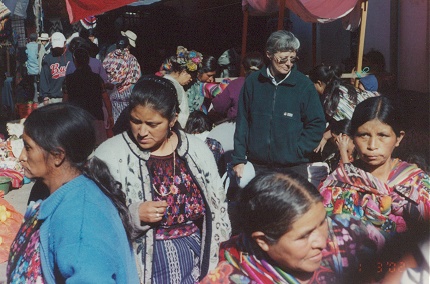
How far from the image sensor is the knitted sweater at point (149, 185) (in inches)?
112

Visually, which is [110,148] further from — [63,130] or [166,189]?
[63,130]

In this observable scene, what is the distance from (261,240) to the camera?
1924mm

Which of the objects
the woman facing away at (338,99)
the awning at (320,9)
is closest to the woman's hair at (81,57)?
the awning at (320,9)

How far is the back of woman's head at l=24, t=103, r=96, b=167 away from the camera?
2088mm

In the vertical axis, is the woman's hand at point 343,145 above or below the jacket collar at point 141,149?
below

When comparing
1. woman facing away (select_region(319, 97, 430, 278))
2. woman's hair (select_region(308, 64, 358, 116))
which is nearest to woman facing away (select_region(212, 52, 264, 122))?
woman's hair (select_region(308, 64, 358, 116))

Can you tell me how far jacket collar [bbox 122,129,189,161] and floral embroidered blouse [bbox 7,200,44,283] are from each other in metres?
0.86

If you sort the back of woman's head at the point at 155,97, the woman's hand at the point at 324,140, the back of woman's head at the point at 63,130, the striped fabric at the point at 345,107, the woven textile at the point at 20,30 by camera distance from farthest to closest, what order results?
the woven textile at the point at 20,30
the woman's hand at the point at 324,140
the striped fabric at the point at 345,107
the back of woman's head at the point at 155,97
the back of woman's head at the point at 63,130

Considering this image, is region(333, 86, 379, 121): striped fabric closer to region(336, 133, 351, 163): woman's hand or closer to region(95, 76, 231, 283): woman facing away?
region(336, 133, 351, 163): woman's hand

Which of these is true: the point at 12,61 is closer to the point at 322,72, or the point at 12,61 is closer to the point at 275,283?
the point at 322,72

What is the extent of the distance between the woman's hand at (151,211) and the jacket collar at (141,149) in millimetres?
276

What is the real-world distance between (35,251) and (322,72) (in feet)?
14.4

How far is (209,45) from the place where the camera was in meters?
14.0

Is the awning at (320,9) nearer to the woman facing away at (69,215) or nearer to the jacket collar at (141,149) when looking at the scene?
the jacket collar at (141,149)
